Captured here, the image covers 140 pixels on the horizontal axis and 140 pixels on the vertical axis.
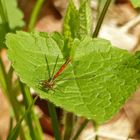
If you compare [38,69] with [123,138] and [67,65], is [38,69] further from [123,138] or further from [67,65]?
[123,138]

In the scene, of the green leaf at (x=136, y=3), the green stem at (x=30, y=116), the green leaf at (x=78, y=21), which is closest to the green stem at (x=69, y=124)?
the green stem at (x=30, y=116)

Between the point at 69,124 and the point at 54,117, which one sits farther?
the point at 69,124

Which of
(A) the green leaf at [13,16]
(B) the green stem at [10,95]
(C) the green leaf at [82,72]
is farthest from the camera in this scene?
(A) the green leaf at [13,16]

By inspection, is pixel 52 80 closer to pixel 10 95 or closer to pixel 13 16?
pixel 10 95

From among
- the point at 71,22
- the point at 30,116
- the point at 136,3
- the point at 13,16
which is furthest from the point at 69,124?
the point at 13,16

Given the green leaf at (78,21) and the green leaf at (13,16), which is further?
the green leaf at (13,16)

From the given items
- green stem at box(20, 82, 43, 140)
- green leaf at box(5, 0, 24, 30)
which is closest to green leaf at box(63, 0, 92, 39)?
green stem at box(20, 82, 43, 140)

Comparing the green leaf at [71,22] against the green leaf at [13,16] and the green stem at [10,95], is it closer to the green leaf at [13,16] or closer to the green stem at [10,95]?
the green stem at [10,95]

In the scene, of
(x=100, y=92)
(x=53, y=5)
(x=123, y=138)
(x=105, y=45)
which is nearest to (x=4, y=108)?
(x=123, y=138)
